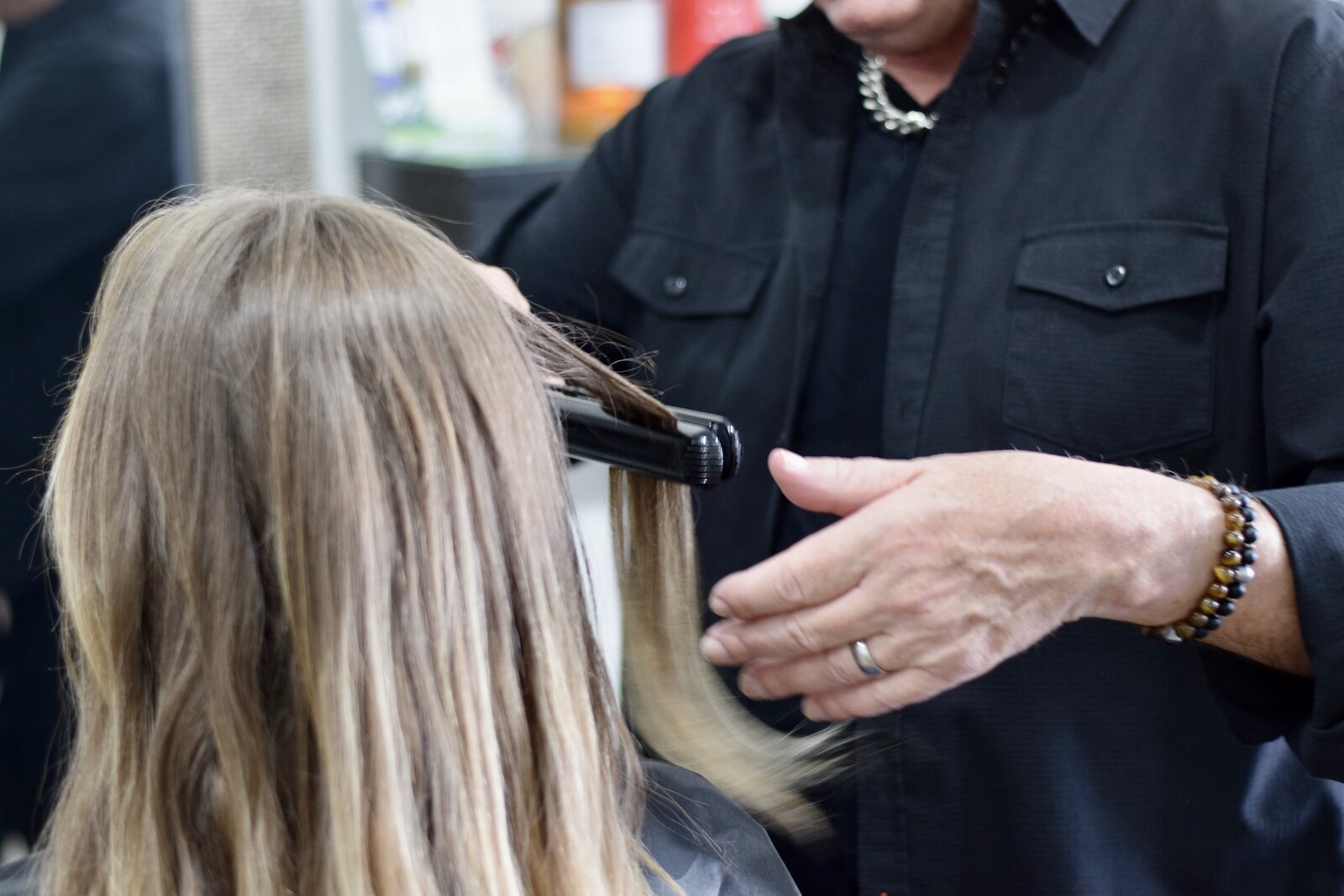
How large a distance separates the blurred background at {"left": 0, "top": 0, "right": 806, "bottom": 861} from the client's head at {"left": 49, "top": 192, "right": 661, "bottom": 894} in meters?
0.67

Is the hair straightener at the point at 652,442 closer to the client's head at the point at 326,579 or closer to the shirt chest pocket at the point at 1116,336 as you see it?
the client's head at the point at 326,579

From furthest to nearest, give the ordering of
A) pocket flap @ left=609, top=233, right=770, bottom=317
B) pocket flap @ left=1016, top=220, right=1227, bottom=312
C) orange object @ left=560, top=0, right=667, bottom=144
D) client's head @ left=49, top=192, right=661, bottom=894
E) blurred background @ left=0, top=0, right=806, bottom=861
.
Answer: orange object @ left=560, top=0, right=667, bottom=144 → blurred background @ left=0, top=0, right=806, bottom=861 → pocket flap @ left=609, top=233, right=770, bottom=317 → pocket flap @ left=1016, top=220, right=1227, bottom=312 → client's head @ left=49, top=192, right=661, bottom=894

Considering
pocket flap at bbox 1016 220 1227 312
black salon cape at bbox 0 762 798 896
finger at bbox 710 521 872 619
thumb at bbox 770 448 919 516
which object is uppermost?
pocket flap at bbox 1016 220 1227 312

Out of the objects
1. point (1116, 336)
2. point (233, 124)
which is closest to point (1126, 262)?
point (1116, 336)

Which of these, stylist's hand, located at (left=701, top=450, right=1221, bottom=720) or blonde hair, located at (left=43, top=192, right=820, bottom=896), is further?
stylist's hand, located at (left=701, top=450, right=1221, bottom=720)

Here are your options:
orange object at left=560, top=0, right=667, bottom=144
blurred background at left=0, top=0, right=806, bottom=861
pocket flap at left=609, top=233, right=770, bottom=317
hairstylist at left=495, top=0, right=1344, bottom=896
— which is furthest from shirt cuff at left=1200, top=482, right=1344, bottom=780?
orange object at left=560, top=0, right=667, bottom=144

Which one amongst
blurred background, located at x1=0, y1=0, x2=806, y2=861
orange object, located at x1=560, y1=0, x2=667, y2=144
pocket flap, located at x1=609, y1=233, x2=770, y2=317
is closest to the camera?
pocket flap, located at x1=609, y1=233, x2=770, y2=317

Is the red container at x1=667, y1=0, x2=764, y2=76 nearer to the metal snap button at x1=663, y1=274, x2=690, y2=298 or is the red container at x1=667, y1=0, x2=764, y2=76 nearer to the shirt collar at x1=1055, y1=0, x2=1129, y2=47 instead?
the metal snap button at x1=663, y1=274, x2=690, y2=298

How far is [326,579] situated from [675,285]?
61 cm

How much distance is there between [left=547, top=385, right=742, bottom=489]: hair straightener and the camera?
0.71 m

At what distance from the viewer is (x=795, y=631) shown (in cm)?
73

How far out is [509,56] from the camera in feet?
5.97

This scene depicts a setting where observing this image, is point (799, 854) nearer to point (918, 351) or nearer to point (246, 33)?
point (918, 351)

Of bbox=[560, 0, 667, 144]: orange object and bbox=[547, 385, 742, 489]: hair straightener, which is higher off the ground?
bbox=[560, 0, 667, 144]: orange object
